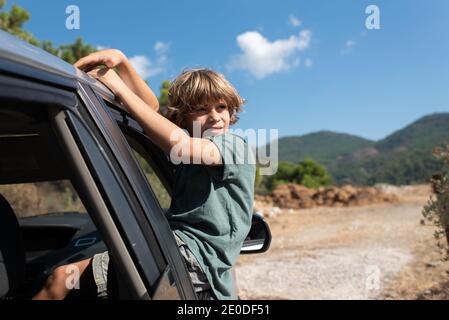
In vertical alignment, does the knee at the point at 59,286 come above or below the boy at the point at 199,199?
below

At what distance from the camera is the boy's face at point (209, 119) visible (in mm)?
1946

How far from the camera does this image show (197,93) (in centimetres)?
191

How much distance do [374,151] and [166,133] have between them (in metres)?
161

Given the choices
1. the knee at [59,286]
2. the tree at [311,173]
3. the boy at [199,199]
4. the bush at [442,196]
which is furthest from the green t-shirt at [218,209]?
the tree at [311,173]

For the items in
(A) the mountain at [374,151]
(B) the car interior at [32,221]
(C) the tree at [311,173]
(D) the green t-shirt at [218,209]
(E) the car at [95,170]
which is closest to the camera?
(E) the car at [95,170]

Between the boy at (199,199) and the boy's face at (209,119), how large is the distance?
7.5 inches

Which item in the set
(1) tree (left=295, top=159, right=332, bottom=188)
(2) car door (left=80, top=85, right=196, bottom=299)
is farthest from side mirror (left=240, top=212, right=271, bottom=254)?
(1) tree (left=295, top=159, right=332, bottom=188)

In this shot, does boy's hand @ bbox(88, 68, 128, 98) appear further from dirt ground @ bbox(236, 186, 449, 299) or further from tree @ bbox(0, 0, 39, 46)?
tree @ bbox(0, 0, 39, 46)

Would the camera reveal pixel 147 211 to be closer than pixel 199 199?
Yes

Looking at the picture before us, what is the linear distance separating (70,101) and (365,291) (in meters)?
7.33

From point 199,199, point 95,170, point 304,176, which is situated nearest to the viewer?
point 95,170

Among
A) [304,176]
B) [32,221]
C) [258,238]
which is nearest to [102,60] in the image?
[258,238]

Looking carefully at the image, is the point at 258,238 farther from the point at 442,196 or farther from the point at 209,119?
the point at 442,196

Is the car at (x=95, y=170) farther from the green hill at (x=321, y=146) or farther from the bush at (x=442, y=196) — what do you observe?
the green hill at (x=321, y=146)
